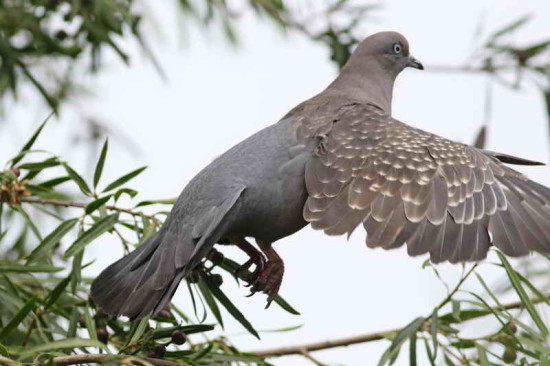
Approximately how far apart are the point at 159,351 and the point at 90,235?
610 mm

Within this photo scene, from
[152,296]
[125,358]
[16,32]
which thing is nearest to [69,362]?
[125,358]

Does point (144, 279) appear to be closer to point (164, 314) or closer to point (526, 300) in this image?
point (164, 314)

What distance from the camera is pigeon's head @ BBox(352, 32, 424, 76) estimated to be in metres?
5.48

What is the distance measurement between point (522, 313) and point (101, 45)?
7.68ft

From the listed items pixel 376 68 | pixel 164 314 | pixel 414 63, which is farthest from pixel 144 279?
pixel 414 63

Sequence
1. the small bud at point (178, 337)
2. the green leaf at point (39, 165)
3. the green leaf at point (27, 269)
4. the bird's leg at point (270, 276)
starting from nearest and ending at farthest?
1. the small bud at point (178, 337)
2. the green leaf at point (27, 269)
3. the green leaf at point (39, 165)
4. the bird's leg at point (270, 276)

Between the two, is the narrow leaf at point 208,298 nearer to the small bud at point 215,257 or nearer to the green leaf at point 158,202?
the small bud at point 215,257

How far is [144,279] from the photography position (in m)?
3.86

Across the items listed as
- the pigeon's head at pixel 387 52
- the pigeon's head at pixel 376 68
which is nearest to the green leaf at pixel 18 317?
the pigeon's head at pixel 376 68

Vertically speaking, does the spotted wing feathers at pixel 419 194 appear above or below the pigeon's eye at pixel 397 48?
below

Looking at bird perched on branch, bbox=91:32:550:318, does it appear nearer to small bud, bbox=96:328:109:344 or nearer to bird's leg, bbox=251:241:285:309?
bird's leg, bbox=251:241:285:309

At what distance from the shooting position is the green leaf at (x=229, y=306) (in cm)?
401

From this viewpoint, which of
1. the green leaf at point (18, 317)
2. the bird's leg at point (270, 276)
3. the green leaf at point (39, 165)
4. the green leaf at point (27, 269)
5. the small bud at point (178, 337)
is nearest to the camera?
the green leaf at point (18, 317)

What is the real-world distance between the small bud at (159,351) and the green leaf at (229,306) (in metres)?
0.42
